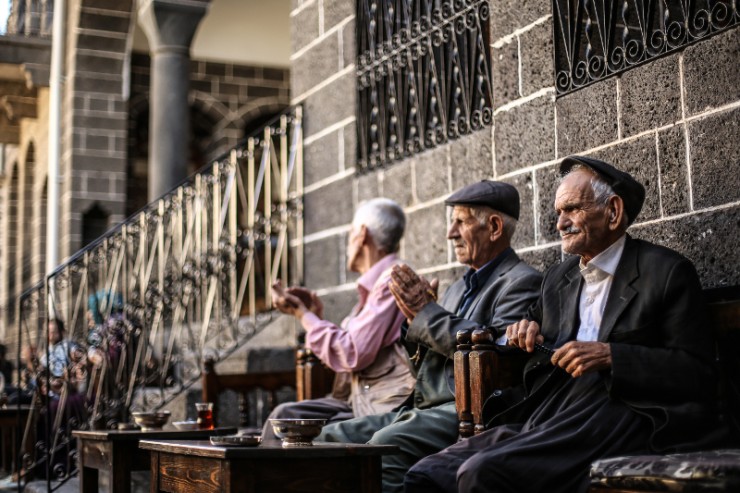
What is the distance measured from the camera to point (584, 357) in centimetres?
342

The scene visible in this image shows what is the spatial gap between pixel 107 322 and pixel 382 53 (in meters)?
2.93

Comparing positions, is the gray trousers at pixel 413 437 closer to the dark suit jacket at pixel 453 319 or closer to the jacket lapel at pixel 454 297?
the dark suit jacket at pixel 453 319

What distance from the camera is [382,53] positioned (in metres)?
7.09

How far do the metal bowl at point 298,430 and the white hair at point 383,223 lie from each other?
1846 mm

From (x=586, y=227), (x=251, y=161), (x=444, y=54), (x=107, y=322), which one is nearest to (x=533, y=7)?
(x=444, y=54)

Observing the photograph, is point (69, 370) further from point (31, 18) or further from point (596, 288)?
point (31, 18)

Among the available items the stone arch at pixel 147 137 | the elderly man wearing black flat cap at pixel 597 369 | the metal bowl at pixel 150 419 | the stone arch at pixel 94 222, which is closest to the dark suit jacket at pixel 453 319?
the elderly man wearing black flat cap at pixel 597 369

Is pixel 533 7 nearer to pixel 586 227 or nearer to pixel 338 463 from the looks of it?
pixel 586 227

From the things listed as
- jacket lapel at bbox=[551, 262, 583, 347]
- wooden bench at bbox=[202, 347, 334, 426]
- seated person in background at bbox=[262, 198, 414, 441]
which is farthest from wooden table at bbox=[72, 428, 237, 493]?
jacket lapel at bbox=[551, 262, 583, 347]

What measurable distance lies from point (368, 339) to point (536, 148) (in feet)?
3.91

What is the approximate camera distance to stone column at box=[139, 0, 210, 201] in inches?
441

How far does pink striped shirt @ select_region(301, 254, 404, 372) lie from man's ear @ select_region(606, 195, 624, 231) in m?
1.62

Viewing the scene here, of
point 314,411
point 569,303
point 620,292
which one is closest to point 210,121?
point 314,411

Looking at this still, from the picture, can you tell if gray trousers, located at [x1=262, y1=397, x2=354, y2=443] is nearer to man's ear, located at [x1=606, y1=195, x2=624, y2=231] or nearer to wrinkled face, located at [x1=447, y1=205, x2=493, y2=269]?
wrinkled face, located at [x1=447, y1=205, x2=493, y2=269]
